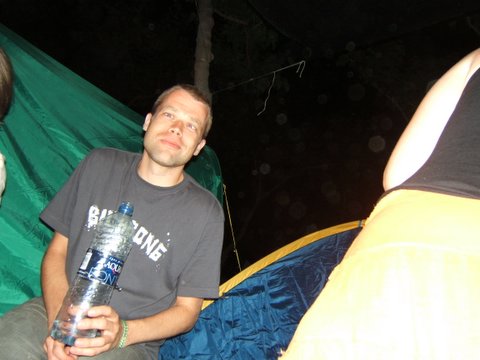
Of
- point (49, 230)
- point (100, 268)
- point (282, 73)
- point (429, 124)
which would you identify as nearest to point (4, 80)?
point (100, 268)

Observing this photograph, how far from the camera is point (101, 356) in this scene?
134 centimetres

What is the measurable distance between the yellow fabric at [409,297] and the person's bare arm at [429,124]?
205 millimetres

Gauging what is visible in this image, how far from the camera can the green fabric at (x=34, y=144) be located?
5.58 ft

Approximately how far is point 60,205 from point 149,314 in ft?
1.94

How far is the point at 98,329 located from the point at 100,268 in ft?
0.64

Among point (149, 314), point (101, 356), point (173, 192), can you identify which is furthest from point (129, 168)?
point (101, 356)

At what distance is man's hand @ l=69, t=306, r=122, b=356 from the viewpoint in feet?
3.84

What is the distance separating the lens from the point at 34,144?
6.04 feet

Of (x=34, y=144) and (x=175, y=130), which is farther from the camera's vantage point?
(x=34, y=144)

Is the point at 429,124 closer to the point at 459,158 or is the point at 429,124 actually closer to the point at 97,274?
the point at 459,158

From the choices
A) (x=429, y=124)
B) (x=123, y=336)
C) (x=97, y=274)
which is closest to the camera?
(x=429, y=124)

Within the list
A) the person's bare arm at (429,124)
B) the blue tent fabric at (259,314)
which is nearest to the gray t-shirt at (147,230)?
the blue tent fabric at (259,314)

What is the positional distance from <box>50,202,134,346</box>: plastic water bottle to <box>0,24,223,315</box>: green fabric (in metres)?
0.42

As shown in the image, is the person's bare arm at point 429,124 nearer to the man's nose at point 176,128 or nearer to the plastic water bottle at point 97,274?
the plastic water bottle at point 97,274
